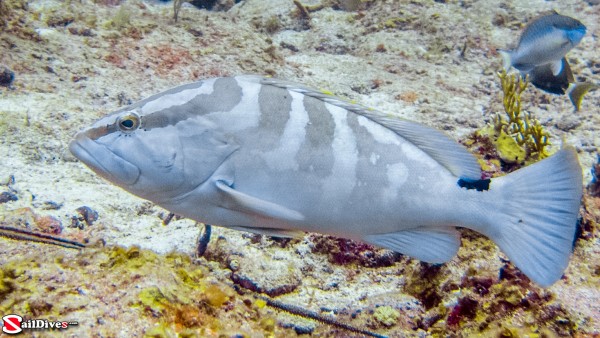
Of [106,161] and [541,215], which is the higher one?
[106,161]

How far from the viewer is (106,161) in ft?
6.53

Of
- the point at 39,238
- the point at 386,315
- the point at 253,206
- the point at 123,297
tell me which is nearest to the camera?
the point at 123,297

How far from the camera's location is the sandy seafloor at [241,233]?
1.90 m

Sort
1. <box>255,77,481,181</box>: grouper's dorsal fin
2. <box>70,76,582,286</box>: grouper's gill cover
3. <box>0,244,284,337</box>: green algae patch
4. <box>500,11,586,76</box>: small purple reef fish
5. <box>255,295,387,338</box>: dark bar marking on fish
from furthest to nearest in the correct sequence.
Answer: <box>500,11,586,76</box>: small purple reef fish < <box>255,295,387,338</box>: dark bar marking on fish < <box>255,77,481,181</box>: grouper's dorsal fin < <box>70,76,582,286</box>: grouper's gill cover < <box>0,244,284,337</box>: green algae patch

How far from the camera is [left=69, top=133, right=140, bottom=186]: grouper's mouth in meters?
1.99

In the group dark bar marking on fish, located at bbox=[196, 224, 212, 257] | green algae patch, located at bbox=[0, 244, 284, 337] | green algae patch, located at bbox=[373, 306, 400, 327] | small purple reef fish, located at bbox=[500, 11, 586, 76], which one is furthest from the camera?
small purple reef fish, located at bbox=[500, 11, 586, 76]

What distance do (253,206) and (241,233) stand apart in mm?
1708

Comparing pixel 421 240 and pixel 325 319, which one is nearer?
pixel 421 240

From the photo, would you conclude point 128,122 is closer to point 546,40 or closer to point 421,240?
point 421,240

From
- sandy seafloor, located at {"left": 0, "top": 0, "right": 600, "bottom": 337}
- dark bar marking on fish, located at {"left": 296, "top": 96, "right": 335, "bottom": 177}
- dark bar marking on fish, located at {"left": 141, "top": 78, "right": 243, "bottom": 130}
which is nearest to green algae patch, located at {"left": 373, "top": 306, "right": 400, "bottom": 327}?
sandy seafloor, located at {"left": 0, "top": 0, "right": 600, "bottom": 337}

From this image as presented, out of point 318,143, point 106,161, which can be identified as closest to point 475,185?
point 318,143

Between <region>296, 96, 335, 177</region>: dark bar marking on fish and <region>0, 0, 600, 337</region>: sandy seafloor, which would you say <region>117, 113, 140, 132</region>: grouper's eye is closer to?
<region>0, 0, 600, 337</region>: sandy seafloor

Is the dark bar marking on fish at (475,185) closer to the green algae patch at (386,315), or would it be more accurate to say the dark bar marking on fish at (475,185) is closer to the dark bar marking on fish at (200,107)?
the green algae patch at (386,315)

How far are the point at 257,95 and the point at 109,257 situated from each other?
3.74ft
